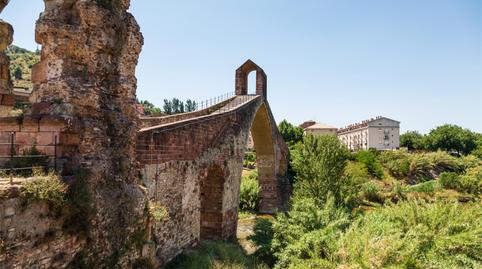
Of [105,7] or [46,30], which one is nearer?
[46,30]

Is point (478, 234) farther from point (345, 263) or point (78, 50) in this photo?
point (78, 50)

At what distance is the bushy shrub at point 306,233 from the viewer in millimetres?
8508

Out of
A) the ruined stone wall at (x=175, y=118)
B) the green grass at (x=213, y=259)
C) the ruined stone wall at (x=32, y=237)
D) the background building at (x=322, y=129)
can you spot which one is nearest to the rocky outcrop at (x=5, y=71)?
the ruined stone wall at (x=175, y=118)

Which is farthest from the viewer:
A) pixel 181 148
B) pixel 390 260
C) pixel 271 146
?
pixel 271 146

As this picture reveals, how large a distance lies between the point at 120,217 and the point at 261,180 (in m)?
17.5

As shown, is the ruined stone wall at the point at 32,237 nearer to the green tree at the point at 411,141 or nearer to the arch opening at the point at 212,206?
the arch opening at the point at 212,206

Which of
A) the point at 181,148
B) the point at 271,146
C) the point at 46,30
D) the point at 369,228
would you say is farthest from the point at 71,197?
the point at 271,146

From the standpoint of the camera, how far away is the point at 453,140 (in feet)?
177

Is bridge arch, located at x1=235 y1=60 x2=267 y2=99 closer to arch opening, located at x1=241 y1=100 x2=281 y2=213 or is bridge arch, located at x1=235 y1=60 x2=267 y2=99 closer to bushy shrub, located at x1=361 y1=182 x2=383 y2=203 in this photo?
arch opening, located at x1=241 y1=100 x2=281 y2=213

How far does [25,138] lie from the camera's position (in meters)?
4.56

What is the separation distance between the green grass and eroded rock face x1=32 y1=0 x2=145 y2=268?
2961mm

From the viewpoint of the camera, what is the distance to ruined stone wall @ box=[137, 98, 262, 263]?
7.34 m

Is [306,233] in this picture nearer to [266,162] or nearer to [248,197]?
[248,197]

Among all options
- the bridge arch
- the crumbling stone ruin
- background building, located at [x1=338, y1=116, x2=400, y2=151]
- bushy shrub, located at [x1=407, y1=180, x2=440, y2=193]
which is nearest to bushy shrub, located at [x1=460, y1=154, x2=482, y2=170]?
bushy shrub, located at [x1=407, y1=180, x2=440, y2=193]
